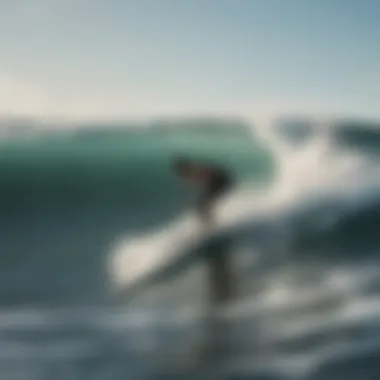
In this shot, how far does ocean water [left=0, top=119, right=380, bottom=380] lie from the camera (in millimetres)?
1275

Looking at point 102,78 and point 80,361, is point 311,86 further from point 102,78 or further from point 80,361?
point 80,361

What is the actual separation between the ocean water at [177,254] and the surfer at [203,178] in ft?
0.06

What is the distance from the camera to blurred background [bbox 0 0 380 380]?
1278 mm

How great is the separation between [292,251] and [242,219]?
0.36 feet

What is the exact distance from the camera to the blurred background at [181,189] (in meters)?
1.28

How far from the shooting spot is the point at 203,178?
1.32 m

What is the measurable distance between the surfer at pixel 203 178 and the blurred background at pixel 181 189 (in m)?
0.02

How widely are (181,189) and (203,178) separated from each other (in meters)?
0.05

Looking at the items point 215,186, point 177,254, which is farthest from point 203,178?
point 177,254

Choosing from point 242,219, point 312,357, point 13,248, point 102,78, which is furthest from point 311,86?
point 13,248

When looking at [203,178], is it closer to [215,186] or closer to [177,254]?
[215,186]

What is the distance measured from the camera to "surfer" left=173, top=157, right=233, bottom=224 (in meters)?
1.32

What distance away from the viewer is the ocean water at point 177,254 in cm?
128

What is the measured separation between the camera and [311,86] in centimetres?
139
